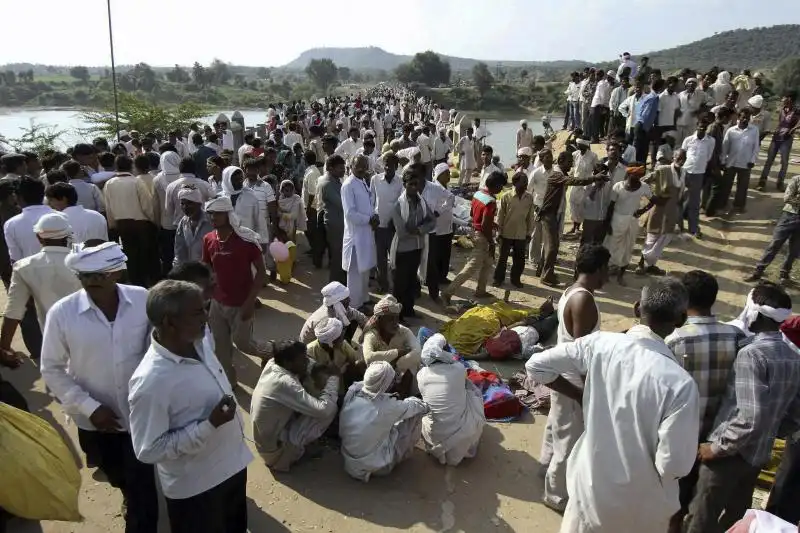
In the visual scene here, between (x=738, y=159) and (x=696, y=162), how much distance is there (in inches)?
49.3

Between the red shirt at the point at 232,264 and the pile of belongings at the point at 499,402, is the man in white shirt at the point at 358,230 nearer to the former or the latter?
the red shirt at the point at 232,264

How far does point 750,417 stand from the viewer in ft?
7.84

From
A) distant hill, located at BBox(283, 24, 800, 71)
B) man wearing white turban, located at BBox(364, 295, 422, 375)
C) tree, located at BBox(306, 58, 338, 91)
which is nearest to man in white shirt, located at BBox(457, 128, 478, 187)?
man wearing white turban, located at BBox(364, 295, 422, 375)

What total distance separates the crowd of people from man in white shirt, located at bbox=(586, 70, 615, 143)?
5460mm

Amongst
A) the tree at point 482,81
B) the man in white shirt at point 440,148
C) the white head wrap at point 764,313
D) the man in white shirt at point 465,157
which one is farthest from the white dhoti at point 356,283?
the tree at point 482,81

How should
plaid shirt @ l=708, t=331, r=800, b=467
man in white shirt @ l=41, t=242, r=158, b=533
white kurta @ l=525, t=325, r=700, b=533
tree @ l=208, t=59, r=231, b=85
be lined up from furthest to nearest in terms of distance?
tree @ l=208, t=59, r=231, b=85, man in white shirt @ l=41, t=242, r=158, b=533, plaid shirt @ l=708, t=331, r=800, b=467, white kurta @ l=525, t=325, r=700, b=533

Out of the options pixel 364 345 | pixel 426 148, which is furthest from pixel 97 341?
pixel 426 148

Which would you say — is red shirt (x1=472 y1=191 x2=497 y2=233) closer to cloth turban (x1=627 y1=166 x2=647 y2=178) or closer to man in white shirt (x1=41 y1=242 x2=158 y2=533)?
cloth turban (x1=627 y1=166 x2=647 y2=178)

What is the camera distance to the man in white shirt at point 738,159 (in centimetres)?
860

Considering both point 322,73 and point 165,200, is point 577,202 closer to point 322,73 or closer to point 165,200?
point 165,200

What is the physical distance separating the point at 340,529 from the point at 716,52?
329 ft

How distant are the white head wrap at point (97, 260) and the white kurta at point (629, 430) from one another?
2.05m

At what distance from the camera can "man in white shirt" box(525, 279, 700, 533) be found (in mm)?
1993

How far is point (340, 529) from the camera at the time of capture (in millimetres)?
3205
